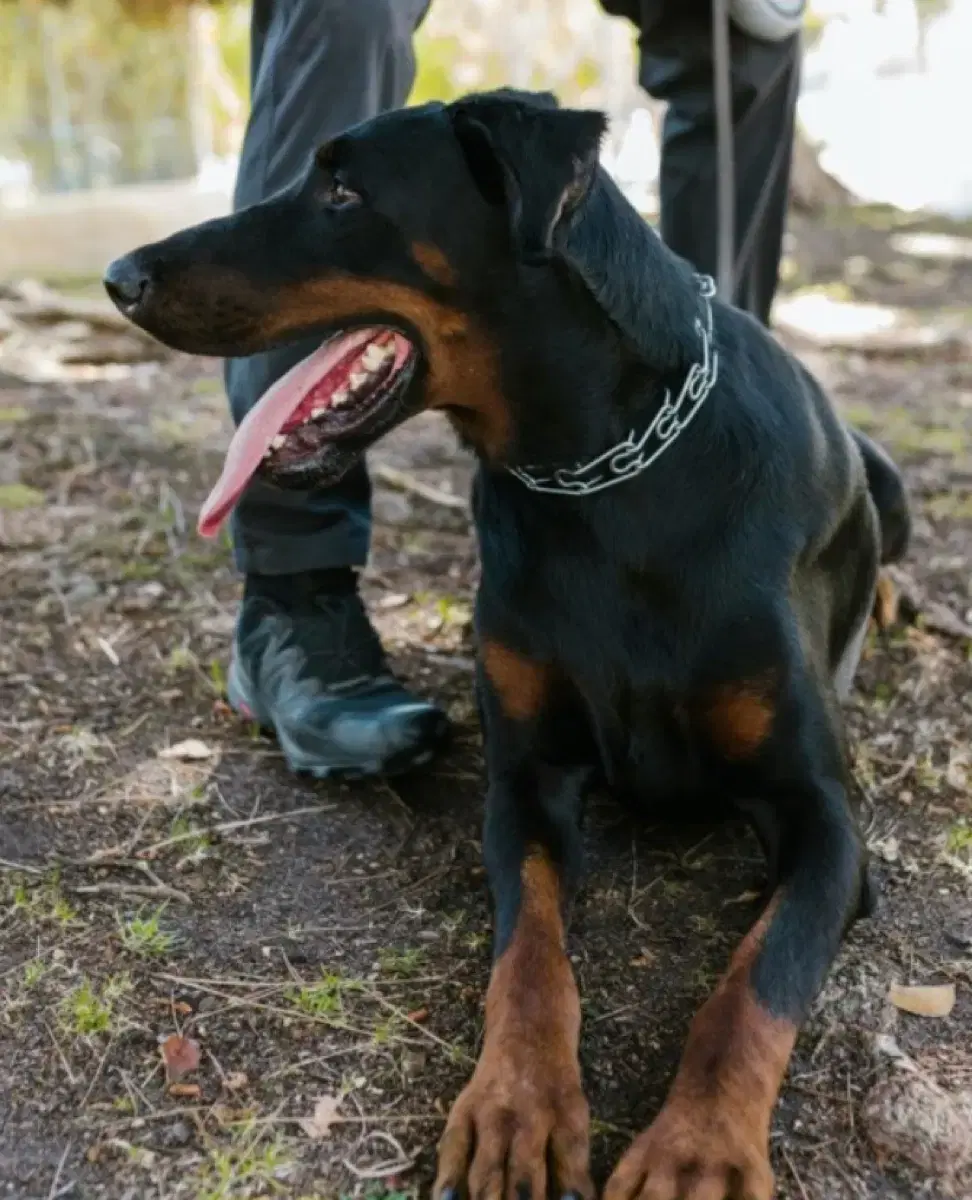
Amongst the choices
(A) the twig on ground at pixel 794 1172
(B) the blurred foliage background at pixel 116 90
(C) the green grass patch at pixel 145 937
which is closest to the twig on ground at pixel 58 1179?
(C) the green grass patch at pixel 145 937

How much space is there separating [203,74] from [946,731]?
8288mm

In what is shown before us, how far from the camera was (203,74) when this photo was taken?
945 centimetres

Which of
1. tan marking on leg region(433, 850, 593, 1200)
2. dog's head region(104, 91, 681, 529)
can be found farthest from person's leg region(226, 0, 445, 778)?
tan marking on leg region(433, 850, 593, 1200)

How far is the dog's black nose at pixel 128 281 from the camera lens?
2045 mm

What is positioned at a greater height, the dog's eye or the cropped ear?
the cropped ear

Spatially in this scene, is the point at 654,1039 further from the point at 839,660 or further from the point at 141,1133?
the point at 839,660

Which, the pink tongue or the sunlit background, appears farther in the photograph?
the sunlit background

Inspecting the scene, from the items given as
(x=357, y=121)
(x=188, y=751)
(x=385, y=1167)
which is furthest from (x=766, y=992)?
(x=357, y=121)

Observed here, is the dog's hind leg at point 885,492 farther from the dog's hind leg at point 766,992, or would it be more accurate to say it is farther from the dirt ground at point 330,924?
the dog's hind leg at point 766,992

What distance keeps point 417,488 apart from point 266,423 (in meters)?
2.09

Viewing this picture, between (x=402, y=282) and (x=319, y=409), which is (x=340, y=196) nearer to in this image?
(x=402, y=282)

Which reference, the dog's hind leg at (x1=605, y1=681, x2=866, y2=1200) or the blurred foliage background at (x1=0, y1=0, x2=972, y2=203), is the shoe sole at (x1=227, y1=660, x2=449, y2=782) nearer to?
the dog's hind leg at (x1=605, y1=681, x2=866, y2=1200)

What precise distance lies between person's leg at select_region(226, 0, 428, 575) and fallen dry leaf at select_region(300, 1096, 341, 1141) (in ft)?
4.03

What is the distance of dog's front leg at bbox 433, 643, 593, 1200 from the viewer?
5.34 feet
